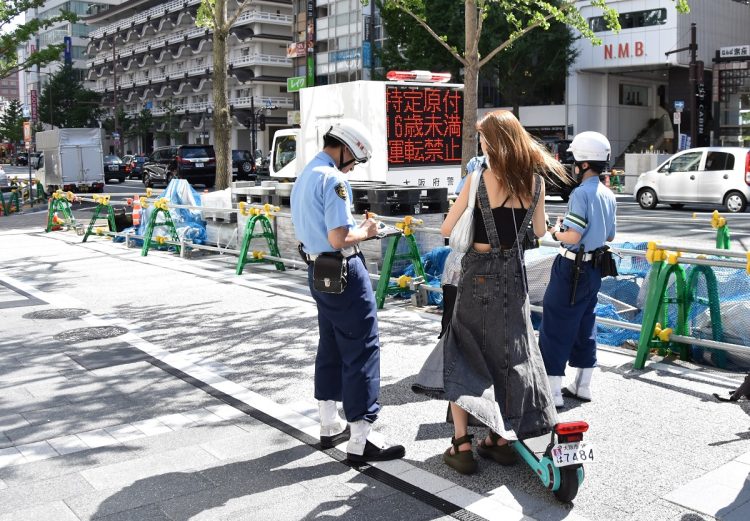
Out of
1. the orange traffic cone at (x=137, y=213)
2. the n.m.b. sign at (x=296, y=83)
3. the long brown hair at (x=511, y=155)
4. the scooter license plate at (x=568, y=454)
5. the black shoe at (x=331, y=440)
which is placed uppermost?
the n.m.b. sign at (x=296, y=83)

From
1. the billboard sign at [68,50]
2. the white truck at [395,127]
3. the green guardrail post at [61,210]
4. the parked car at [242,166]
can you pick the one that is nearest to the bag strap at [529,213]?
the white truck at [395,127]

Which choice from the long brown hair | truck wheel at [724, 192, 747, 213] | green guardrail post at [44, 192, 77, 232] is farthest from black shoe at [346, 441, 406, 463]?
truck wheel at [724, 192, 747, 213]

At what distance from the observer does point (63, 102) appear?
84312 millimetres

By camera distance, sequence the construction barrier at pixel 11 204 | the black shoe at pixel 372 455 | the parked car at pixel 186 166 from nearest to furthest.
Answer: the black shoe at pixel 372 455 < the construction barrier at pixel 11 204 < the parked car at pixel 186 166

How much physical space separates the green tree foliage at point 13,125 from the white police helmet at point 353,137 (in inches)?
3454

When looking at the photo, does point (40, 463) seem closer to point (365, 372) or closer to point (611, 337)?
point (365, 372)

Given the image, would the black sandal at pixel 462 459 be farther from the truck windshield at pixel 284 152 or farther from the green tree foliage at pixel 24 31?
the green tree foliage at pixel 24 31

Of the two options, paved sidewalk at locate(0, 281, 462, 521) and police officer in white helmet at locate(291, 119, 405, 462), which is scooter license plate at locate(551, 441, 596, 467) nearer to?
paved sidewalk at locate(0, 281, 462, 521)

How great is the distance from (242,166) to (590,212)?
1400 inches

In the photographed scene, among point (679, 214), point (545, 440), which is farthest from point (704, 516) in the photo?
point (679, 214)

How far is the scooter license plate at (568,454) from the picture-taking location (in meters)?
3.83

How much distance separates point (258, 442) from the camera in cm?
484

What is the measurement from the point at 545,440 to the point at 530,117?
151ft

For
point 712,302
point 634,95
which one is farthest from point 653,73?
point 712,302
